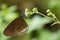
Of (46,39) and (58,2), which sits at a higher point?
(58,2)

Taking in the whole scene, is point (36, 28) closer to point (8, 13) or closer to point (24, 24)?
point (8, 13)

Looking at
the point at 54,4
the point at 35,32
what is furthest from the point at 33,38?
the point at 54,4

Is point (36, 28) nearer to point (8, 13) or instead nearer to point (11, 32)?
point (8, 13)

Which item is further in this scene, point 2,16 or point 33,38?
point 2,16

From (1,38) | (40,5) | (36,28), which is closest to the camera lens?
(1,38)

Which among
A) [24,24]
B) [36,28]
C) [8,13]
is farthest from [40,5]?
[24,24]

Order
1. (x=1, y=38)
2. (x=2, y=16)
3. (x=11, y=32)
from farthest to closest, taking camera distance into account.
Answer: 1. (x=2, y=16)
2. (x=1, y=38)
3. (x=11, y=32)

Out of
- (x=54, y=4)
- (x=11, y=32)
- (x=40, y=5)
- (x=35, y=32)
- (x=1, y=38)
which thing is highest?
(x=40, y=5)

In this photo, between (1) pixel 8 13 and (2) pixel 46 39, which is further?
(1) pixel 8 13

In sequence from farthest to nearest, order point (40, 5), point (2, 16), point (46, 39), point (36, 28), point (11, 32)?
point (40, 5) < point (2, 16) < point (36, 28) < point (46, 39) < point (11, 32)
